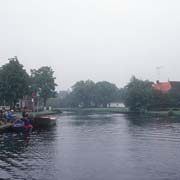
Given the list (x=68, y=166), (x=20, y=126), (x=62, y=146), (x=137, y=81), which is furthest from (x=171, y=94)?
(x=68, y=166)

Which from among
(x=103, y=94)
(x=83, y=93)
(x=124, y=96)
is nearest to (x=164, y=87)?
(x=124, y=96)

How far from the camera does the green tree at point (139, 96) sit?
105 m

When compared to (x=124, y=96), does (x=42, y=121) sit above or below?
below

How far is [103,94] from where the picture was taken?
177250 millimetres

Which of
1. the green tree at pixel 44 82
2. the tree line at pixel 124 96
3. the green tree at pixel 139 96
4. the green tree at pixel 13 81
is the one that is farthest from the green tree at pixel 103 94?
the green tree at pixel 13 81

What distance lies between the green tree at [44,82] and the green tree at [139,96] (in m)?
23.3

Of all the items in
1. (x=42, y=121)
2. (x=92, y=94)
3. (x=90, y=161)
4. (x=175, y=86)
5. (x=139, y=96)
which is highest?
(x=175, y=86)

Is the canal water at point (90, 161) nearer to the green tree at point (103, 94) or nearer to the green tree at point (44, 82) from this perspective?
the green tree at point (44, 82)

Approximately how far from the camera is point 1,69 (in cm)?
7844

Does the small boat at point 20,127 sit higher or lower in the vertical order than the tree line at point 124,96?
lower

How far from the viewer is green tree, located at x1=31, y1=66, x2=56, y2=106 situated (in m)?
109

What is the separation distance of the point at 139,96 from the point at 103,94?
72.7 meters

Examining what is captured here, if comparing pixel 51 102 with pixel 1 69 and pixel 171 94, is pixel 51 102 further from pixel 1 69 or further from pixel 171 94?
pixel 1 69

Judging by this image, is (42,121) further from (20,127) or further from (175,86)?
(175,86)
